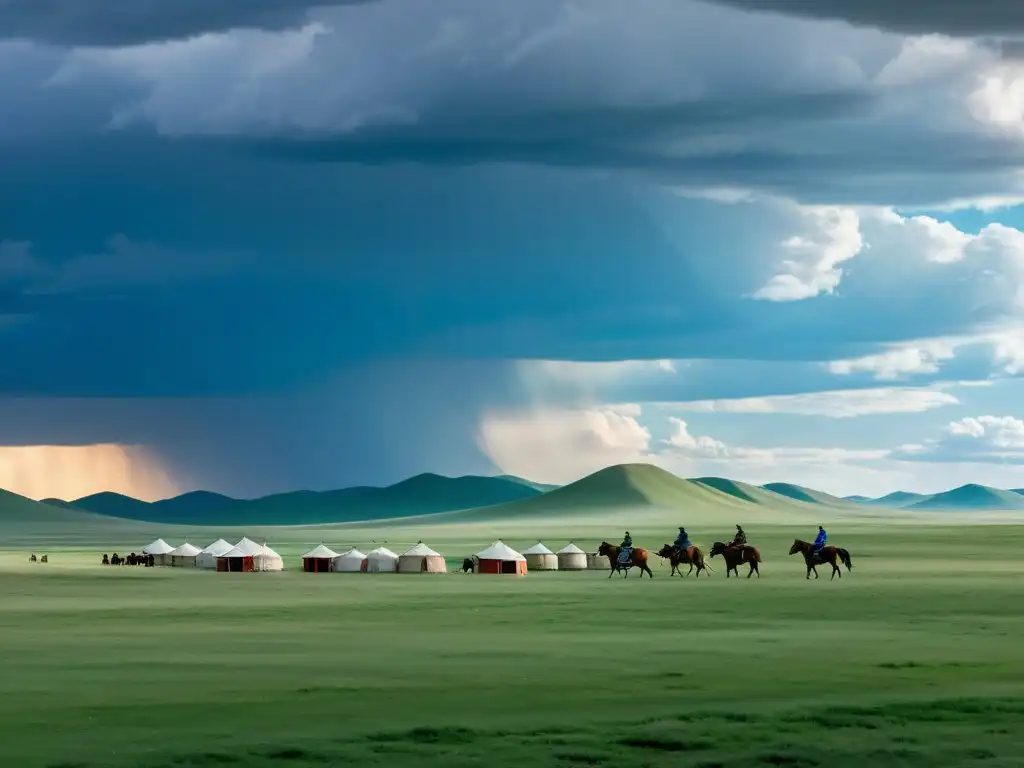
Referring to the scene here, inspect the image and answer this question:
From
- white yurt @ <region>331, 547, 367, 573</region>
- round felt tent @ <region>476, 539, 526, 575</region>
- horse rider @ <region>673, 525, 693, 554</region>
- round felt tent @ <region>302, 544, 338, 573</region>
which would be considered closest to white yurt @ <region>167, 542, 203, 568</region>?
round felt tent @ <region>302, 544, 338, 573</region>

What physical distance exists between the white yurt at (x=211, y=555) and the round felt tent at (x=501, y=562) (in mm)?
21715

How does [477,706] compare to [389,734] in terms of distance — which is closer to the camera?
[389,734]

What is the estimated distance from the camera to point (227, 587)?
86.8m

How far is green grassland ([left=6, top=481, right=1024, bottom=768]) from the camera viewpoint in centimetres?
2925

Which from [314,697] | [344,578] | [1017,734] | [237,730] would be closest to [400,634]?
[314,697]

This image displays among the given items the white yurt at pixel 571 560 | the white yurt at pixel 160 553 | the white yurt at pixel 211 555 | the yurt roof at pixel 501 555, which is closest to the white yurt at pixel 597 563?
the white yurt at pixel 571 560

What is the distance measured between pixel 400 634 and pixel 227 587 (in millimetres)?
34894

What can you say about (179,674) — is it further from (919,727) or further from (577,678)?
(919,727)

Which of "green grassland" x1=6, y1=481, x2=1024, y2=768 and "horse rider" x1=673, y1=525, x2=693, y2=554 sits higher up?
"horse rider" x1=673, y1=525, x2=693, y2=554

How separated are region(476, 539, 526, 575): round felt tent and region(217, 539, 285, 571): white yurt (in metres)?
15.4

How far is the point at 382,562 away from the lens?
349 feet

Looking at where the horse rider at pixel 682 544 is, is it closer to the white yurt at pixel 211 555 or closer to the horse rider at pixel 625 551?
the horse rider at pixel 625 551

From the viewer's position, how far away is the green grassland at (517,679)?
1152 inches

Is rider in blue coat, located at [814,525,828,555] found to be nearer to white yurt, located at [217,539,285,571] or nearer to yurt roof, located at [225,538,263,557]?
white yurt, located at [217,539,285,571]
